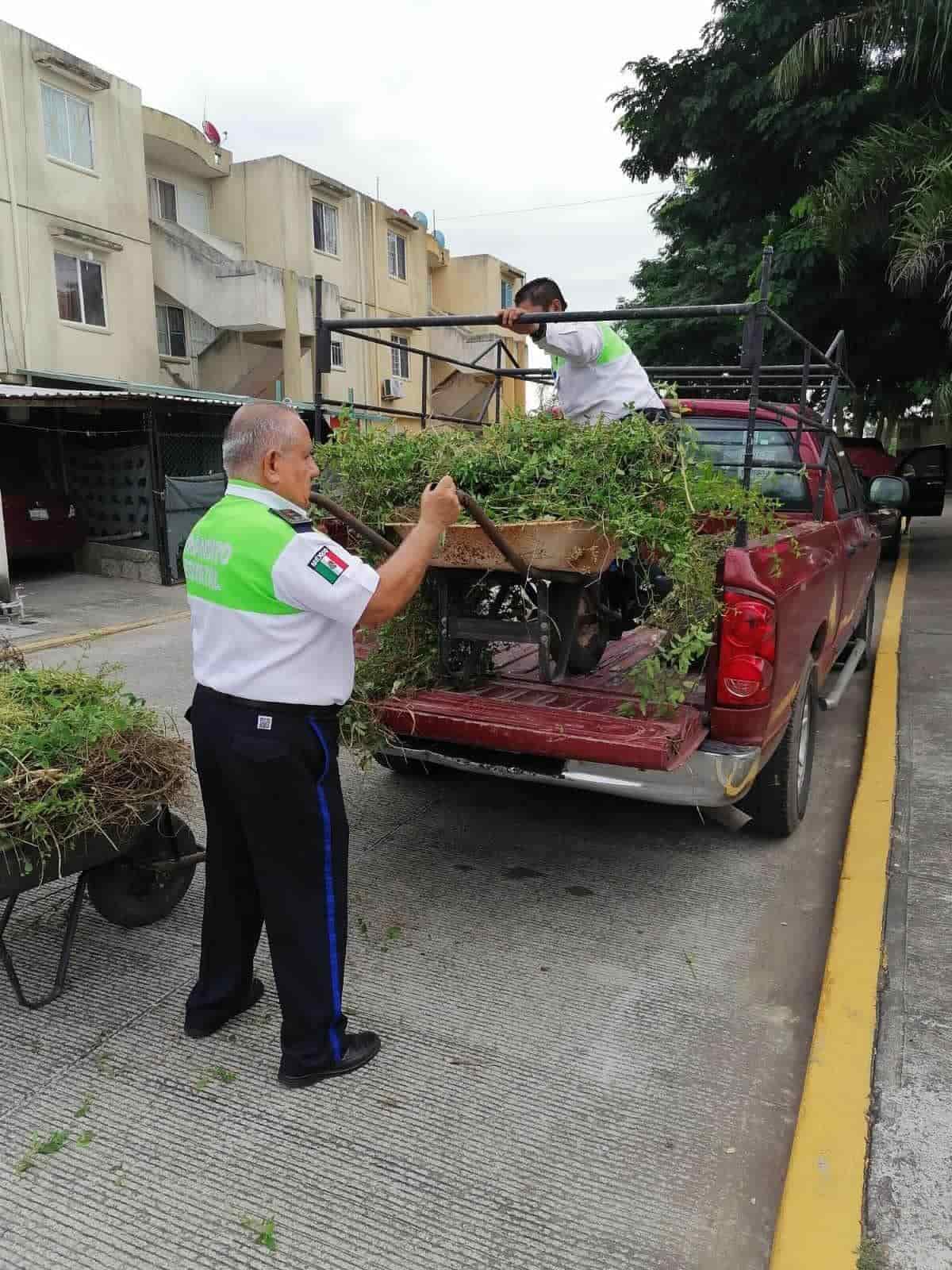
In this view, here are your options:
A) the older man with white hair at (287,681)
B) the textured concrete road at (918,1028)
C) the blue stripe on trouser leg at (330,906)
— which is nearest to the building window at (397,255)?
the textured concrete road at (918,1028)

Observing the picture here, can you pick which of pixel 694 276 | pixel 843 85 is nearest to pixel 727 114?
pixel 843 85

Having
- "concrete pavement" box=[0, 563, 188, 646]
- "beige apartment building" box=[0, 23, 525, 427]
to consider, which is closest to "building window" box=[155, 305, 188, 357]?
"beige apartment building" box=[0, 23, 525, 427]

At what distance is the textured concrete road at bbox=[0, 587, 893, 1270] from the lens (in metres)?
2.14

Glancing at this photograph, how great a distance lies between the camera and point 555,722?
11.1 feet

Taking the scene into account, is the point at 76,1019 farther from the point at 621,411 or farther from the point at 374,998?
the point at 621,411

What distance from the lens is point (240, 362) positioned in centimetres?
2077

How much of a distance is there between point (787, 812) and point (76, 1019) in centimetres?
287

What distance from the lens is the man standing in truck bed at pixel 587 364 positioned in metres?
4.21

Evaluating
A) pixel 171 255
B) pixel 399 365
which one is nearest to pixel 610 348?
pixel 171 255

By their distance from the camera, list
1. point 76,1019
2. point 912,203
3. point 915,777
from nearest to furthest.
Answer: point 76,1019
point 915,777
point 912,203

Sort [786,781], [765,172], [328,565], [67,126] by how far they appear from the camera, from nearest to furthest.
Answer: [328,565], [786,781], [765,172], [67,126]

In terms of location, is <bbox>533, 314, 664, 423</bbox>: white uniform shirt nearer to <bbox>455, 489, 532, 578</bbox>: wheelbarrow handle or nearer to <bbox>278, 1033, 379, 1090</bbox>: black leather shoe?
<bbox>455, 489, 532, 578</bbox>: wheelbarrow handle

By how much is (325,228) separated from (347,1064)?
23389mm

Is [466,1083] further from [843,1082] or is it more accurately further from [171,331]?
[171,331]
